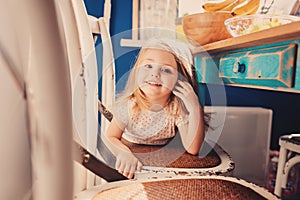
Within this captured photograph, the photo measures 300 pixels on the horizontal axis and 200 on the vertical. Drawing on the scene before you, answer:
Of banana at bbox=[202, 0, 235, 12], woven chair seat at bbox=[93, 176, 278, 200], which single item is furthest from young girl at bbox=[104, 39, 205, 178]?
woven chair seat at bbox=[93, 176, 278, 200]

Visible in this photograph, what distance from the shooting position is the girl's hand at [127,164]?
999 millimetres

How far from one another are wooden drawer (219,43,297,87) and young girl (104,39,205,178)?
20 cm

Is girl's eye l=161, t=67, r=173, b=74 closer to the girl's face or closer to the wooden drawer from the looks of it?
the girl's face

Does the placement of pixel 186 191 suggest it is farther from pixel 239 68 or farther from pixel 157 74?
pixel 157 74

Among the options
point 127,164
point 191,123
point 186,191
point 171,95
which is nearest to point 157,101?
point 171,95

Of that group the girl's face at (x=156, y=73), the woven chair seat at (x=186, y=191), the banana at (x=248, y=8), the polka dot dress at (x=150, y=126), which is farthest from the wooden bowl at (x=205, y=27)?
the woven chair seat at (x=186, y=191)

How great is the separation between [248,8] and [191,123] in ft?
1.55

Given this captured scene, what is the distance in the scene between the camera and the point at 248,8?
3.65 ft

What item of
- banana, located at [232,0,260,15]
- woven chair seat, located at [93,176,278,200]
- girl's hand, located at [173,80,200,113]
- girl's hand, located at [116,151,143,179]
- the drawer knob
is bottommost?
girl's hand, located at [116,151,143,179]

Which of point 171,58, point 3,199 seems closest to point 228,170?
point 171,58

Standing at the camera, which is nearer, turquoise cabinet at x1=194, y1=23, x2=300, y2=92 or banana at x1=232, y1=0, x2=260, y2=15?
turquoise cabinet at x1=194, y1=23, x2=300, y2=92

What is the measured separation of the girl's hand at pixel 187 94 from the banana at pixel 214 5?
330 mm

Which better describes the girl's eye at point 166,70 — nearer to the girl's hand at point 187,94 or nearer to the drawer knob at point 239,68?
the girl's hand at point 187,94

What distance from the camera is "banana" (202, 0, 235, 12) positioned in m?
A: 1.21
